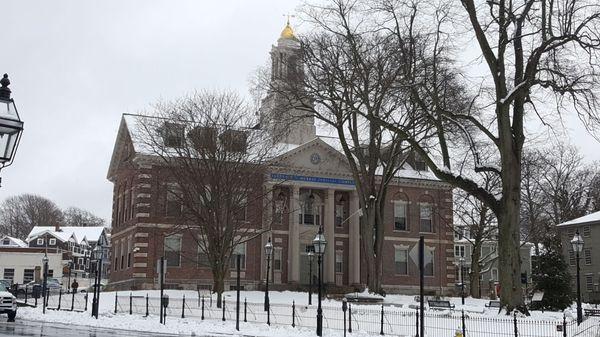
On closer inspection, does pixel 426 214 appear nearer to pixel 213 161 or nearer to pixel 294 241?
pixel 294 241

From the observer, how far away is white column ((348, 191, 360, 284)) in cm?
5716

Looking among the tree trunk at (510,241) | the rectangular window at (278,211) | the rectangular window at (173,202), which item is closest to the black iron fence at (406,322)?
the tree trunk at (510,241)

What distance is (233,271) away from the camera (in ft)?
177

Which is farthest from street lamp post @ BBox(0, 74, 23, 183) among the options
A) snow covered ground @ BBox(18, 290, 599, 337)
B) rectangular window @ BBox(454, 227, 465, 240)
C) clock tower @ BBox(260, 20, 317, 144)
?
rectangular window @ BBox(454, 227, 465, 240)

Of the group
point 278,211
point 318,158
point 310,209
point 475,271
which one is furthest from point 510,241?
point 475,271

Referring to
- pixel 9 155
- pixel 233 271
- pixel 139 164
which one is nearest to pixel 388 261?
pixel 233 271

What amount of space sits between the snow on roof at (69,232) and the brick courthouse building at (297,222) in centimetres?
4554

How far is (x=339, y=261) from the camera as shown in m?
58.4

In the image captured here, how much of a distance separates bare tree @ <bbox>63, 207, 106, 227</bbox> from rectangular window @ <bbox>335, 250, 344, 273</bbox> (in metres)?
91.7

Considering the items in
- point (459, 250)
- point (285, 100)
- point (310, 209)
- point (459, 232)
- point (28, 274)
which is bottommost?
point (28, 274)

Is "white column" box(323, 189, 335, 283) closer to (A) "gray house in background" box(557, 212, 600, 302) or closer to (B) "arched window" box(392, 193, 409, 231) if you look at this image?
(B) "arched window" box(392, 193, 409, 231)

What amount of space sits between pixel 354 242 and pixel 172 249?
48.7ft

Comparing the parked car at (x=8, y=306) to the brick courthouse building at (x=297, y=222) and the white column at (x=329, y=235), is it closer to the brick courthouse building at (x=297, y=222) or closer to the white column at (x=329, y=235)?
the brick courthouse building at (x=297, y=222)

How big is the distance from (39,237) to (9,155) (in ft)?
328
